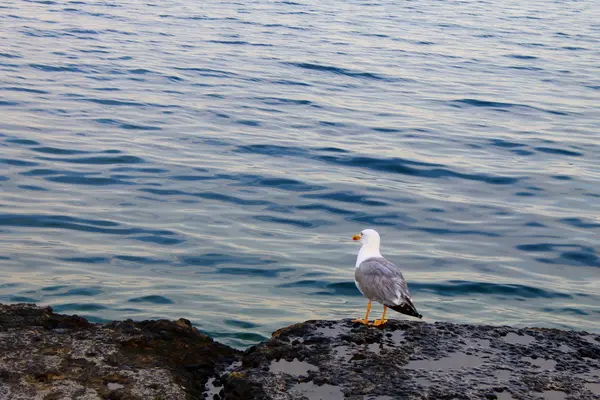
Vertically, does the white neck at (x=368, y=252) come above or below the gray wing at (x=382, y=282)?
above

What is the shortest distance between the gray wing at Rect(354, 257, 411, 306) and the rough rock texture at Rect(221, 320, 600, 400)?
19 cm

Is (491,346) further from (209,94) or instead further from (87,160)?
(209,94)

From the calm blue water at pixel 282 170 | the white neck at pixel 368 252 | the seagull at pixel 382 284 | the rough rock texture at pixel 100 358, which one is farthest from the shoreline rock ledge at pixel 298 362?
the calm blue water at pixel 282 170

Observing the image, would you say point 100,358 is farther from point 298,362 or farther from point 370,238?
point 370,238

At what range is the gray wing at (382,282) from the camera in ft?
21.7

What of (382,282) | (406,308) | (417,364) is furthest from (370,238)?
(417,364)

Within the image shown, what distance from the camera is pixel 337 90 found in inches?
821

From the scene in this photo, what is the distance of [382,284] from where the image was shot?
6691 millimetres

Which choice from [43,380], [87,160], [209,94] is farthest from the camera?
[209,94]

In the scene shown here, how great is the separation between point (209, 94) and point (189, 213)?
25.6ft

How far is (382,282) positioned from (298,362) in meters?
1.23

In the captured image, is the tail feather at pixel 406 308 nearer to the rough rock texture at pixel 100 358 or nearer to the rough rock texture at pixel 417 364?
the rough rock texture at pixel 417 364

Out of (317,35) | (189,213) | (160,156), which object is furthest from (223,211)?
(317,35)

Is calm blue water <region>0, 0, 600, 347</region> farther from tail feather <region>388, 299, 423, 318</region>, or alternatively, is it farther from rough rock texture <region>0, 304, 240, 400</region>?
rough rock texture <region>0, 304, 240, 400</region>
